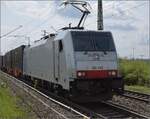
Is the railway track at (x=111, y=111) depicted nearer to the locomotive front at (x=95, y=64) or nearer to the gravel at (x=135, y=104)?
the gravel at (x=135, y=104)

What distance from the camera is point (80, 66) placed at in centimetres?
1777

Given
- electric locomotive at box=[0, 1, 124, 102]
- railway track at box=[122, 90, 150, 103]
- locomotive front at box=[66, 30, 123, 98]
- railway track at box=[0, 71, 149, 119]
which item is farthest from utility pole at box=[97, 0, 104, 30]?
locomotive front at box=[66, 30, 123, 98]

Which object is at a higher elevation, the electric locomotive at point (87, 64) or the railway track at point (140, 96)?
the electric locomotive at point (87, 64)

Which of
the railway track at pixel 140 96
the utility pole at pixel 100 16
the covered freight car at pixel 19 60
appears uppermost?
the utility pole at pixel 100 16

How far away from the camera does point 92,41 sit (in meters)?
18.7

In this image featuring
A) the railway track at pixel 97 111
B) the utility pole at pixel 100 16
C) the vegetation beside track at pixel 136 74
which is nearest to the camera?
the railway track at pixel 97 111

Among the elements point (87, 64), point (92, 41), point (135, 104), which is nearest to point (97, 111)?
point (87, 64)

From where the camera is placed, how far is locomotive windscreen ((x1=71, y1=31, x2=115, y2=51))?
1848 cm

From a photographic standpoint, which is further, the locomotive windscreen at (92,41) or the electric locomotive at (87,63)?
the locomotive windscreen at (92,41)

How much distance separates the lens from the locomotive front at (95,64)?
17484 mm

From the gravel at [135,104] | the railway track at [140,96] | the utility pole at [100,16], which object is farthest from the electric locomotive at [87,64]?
the utility pole at [100,16]

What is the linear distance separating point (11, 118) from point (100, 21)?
18.9 metres

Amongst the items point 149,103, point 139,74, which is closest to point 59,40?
point 149,103

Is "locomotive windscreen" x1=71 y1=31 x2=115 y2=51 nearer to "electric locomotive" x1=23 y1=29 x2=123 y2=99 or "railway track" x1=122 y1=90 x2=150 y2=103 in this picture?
"electric locomotive" x1=23 y1=29 x2=123 y2=99
